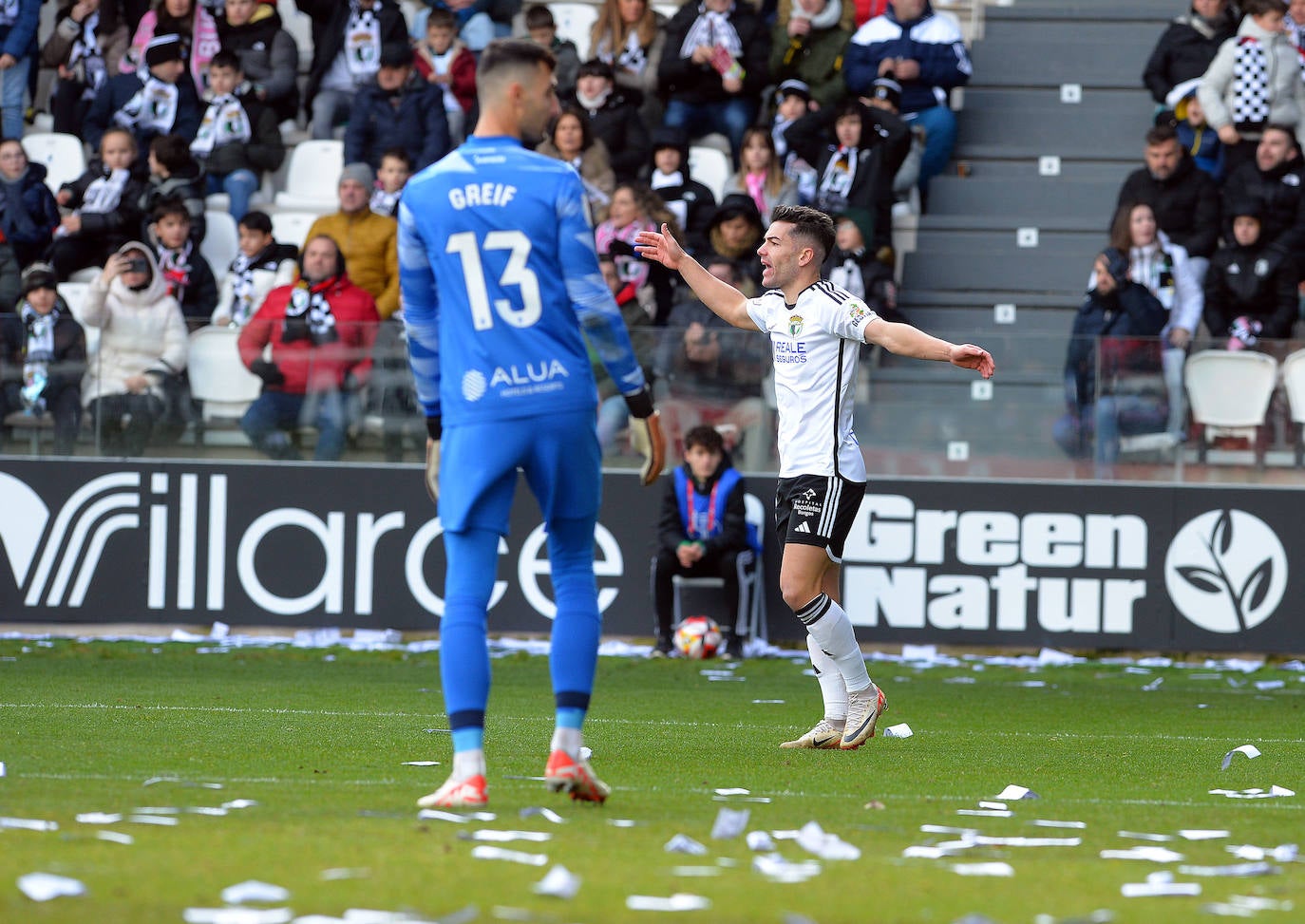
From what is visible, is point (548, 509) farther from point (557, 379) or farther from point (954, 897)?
point (954, 897)

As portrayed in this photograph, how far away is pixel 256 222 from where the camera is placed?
14.5 m

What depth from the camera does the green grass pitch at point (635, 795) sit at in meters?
3.89

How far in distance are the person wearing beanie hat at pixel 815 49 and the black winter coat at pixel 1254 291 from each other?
4017 millimetres

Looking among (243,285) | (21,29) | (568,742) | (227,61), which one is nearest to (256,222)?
(243,285)

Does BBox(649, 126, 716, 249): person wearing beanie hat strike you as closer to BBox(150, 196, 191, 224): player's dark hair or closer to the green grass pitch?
BBox(150, 196, 191, 224): player's dark hair

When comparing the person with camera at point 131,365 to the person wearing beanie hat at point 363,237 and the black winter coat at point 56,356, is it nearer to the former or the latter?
the black winter coat at point 56,356

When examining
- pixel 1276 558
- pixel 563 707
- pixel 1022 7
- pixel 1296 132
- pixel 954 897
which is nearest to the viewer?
pixel 954 897

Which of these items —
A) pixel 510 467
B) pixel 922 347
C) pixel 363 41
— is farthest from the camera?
pixel 363 41

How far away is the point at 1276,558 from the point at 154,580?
25.4ft

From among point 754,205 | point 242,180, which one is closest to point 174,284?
point 242,180

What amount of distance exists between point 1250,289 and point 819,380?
23.7 ft

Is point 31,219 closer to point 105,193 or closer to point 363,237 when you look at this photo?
point 105,193

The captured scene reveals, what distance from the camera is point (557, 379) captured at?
526cm

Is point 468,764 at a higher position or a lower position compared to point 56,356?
lower
